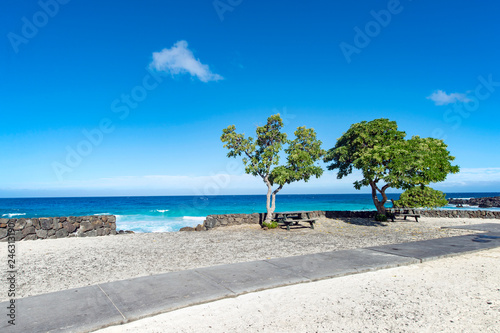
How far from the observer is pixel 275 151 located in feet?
45.6

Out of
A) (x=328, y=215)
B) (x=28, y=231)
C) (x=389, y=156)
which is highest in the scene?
(x=389, y=156)

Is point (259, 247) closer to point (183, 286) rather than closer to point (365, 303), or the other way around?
point (183, 286)

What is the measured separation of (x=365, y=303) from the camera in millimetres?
3965

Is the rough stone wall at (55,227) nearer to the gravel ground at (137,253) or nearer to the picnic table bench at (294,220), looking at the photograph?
the gravel ground at (137,253)

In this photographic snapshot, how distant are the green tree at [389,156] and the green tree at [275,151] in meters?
2.32

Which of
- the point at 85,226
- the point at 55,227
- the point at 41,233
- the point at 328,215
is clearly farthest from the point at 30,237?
the point at 328,215

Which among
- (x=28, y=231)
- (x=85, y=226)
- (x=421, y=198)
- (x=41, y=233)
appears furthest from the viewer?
(x=421, y=198)

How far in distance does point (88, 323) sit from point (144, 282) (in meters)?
1.52

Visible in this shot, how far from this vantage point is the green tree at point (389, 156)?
1260 cm

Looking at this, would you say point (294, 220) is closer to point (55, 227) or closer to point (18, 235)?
point (55, 227)

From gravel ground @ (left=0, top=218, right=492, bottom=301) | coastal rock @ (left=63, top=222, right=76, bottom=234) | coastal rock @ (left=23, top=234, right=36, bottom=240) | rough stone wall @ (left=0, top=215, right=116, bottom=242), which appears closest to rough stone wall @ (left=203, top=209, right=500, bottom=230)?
gravel ground @ (left=0, top=218, right=492, bottom=301)

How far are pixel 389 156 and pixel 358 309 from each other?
10.9 meters

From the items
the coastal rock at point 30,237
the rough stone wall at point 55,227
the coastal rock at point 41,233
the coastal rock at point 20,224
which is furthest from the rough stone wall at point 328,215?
the coastal rock at point 20,224

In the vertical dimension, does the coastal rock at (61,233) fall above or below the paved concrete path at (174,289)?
below
